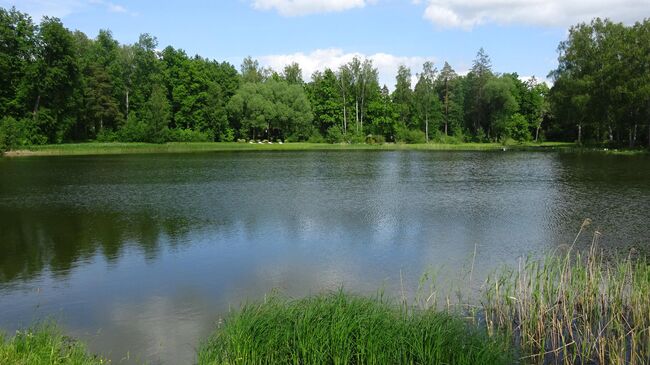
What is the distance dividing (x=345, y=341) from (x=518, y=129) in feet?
301

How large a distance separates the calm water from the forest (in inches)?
1239

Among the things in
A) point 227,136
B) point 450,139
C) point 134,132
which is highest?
point 134,132

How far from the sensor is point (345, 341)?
6.92m

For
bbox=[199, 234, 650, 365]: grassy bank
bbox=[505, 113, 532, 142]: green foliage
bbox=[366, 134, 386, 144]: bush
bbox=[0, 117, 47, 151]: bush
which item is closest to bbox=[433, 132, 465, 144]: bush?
bbox=[505, 113, 532, 142]: green foliage

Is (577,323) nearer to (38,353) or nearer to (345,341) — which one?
(345,341)

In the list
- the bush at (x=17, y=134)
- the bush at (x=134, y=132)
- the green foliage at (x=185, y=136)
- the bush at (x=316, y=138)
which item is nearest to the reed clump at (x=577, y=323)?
the bush at (x=17, y=134)

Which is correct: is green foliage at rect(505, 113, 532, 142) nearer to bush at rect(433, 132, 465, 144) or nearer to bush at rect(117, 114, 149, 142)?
bush at rect(433, 132, 465, 144)

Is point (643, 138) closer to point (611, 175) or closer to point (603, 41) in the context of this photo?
point (603, 41)

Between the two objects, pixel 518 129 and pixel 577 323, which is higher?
pixel 518 129

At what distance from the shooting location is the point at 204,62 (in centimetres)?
9375

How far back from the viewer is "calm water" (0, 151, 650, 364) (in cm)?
1116

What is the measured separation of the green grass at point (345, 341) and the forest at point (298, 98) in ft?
188

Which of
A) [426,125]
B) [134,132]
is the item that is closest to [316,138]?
[426,125]

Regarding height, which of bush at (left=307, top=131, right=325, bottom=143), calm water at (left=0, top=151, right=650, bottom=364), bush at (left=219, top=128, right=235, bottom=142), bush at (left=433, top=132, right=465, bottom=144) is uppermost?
bush at (left=219, top=128, right=235, bottom=142)
